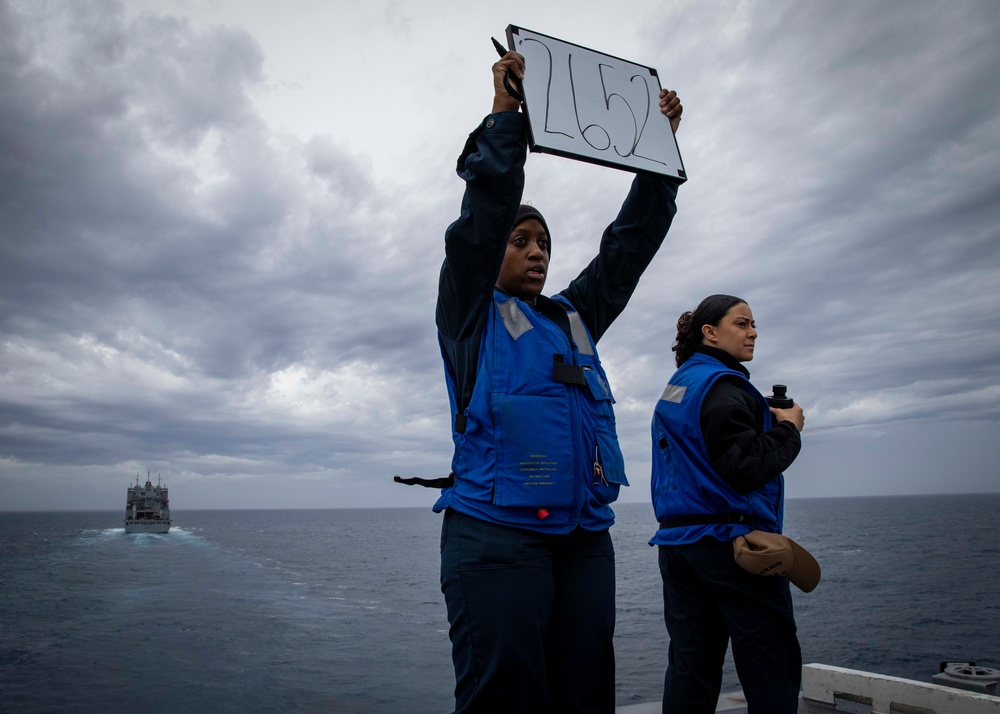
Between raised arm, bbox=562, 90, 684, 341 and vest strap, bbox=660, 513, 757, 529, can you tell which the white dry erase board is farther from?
vest strap, bbox=660, 513, 757, 529

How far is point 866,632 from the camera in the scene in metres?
27.0

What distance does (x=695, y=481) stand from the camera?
2.60 meters

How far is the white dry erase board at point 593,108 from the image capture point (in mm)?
2080

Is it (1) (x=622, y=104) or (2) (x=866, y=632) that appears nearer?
(1) (x=622, y=104)

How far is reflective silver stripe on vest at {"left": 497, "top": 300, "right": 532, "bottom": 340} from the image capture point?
2010mm

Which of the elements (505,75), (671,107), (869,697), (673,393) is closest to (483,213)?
(505,75)

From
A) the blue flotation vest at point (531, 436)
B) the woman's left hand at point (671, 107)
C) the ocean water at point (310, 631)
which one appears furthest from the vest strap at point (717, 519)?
the ocean water at point (310, 631)

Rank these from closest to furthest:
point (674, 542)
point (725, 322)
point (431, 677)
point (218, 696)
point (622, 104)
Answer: point (622, 104) < point (674, 542) < point (725, 322) < point (218, 696) < point (431, 677)

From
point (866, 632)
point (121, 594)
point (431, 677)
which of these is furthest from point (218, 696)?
point (866, 632)

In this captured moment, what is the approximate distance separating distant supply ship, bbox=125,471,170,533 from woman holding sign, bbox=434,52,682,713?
101 m

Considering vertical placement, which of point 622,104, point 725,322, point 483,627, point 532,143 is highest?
point 622,104

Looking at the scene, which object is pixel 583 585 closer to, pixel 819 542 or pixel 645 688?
pixel 645 688

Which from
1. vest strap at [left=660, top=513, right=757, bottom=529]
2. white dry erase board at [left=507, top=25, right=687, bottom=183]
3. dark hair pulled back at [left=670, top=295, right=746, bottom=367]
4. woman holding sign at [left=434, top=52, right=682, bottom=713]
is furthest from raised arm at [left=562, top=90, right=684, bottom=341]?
vest strap at [left=660, top=513, right=757, bottom=529]

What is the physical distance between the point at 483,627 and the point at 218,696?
19778 mm
